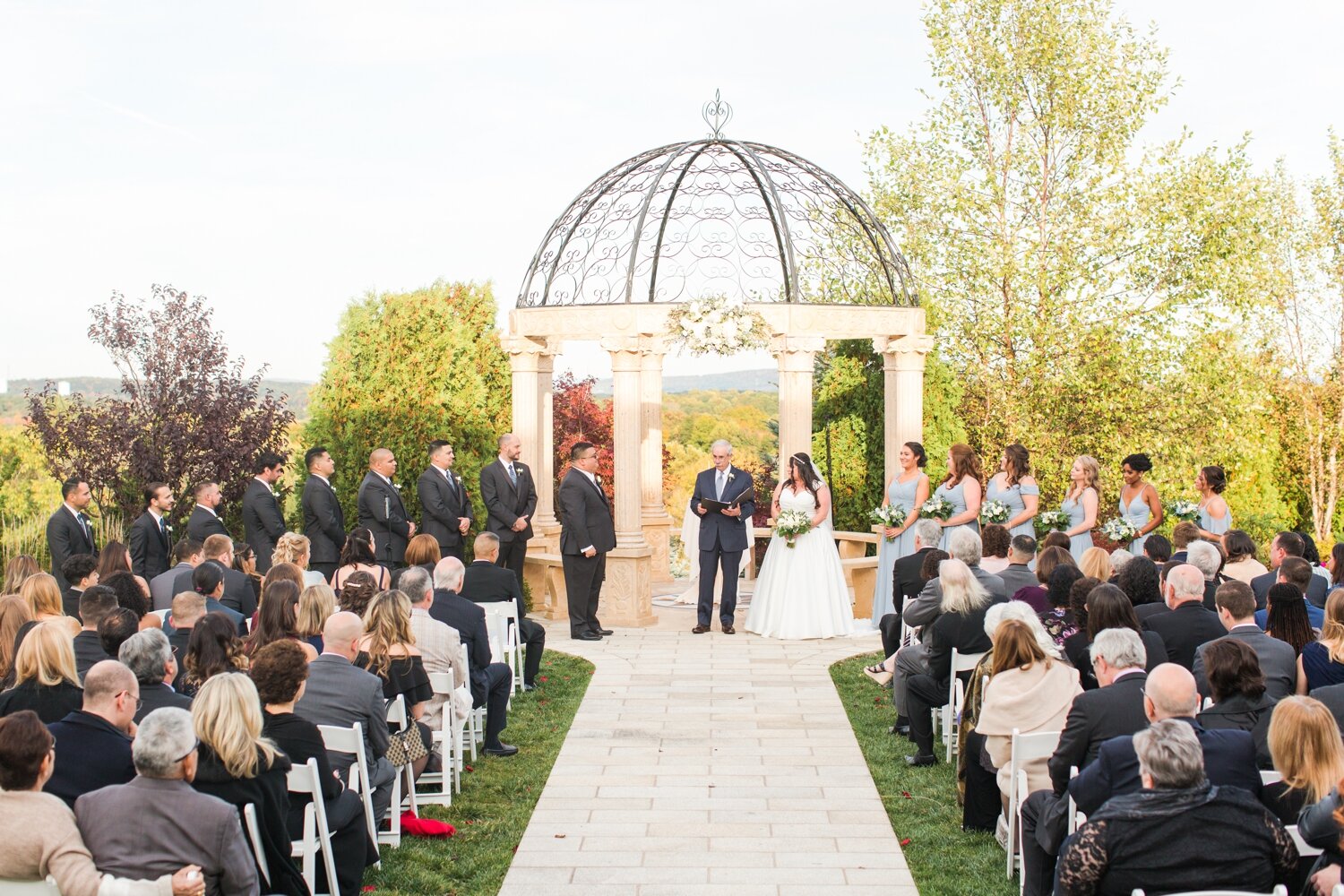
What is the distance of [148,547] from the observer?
458 inches

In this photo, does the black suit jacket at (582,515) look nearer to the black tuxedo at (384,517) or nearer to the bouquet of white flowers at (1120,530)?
the black tuxedo at (384,517)

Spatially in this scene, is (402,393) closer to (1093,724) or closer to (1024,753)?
(1024,753)

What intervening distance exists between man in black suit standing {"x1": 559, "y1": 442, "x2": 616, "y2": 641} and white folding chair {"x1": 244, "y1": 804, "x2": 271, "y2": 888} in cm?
809

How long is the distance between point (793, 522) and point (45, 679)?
8.50 metres

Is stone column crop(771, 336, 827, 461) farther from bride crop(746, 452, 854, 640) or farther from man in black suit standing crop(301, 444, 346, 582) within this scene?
man in black suit standing crop(301, 444, 346, 582)

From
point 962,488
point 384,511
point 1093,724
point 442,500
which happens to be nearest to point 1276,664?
point 1093,724

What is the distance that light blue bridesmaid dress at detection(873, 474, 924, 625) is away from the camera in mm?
13211

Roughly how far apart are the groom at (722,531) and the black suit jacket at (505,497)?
1767 mm

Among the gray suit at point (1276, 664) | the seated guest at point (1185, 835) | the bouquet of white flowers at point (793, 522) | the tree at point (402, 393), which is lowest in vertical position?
the seated guest at point (1185, 835)

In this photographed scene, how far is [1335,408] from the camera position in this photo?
2753 cm

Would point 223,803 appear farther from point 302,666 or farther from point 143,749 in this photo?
point 302,666

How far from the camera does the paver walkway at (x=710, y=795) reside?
21.6 ft

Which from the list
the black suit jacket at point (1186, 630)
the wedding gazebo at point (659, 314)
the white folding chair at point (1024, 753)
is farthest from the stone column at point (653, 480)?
the white folding chair at point (1024, 753)

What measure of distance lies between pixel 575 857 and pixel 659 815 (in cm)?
87
